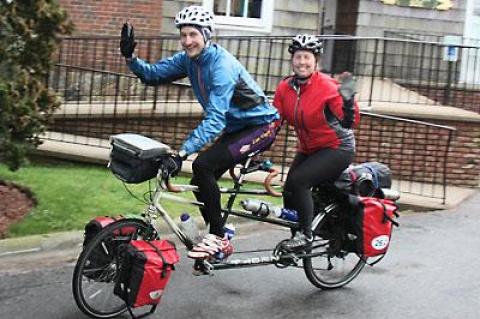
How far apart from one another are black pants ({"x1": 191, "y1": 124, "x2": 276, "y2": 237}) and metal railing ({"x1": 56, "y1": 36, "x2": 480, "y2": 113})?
5564 millimetres

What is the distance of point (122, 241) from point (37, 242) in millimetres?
1602

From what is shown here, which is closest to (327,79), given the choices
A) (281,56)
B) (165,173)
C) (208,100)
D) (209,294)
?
(208,100)

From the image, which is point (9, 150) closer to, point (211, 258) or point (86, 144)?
point (211, 258)

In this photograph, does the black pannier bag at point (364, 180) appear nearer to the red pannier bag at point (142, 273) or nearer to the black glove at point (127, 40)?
the red pannier bag at point (142, 273)

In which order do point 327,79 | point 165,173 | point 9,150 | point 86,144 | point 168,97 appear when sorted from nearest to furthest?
point 165,173 < point 327,79 < point 9,150 < point 86,144 < point 168,97

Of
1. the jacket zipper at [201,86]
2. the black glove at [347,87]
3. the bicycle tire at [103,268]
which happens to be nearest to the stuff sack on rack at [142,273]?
the bicycle tire at [103,268]

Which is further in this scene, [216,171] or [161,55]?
[161,55]

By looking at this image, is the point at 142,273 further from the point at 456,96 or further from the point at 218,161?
the point at 456,96

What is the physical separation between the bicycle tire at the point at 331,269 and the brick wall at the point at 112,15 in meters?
7.41

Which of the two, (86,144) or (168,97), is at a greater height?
(168,97)

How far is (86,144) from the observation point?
9406mm

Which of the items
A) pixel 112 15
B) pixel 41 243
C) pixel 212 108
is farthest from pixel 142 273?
pixel 112 15

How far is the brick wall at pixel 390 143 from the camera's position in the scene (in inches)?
385

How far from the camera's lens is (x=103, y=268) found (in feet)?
15.1
